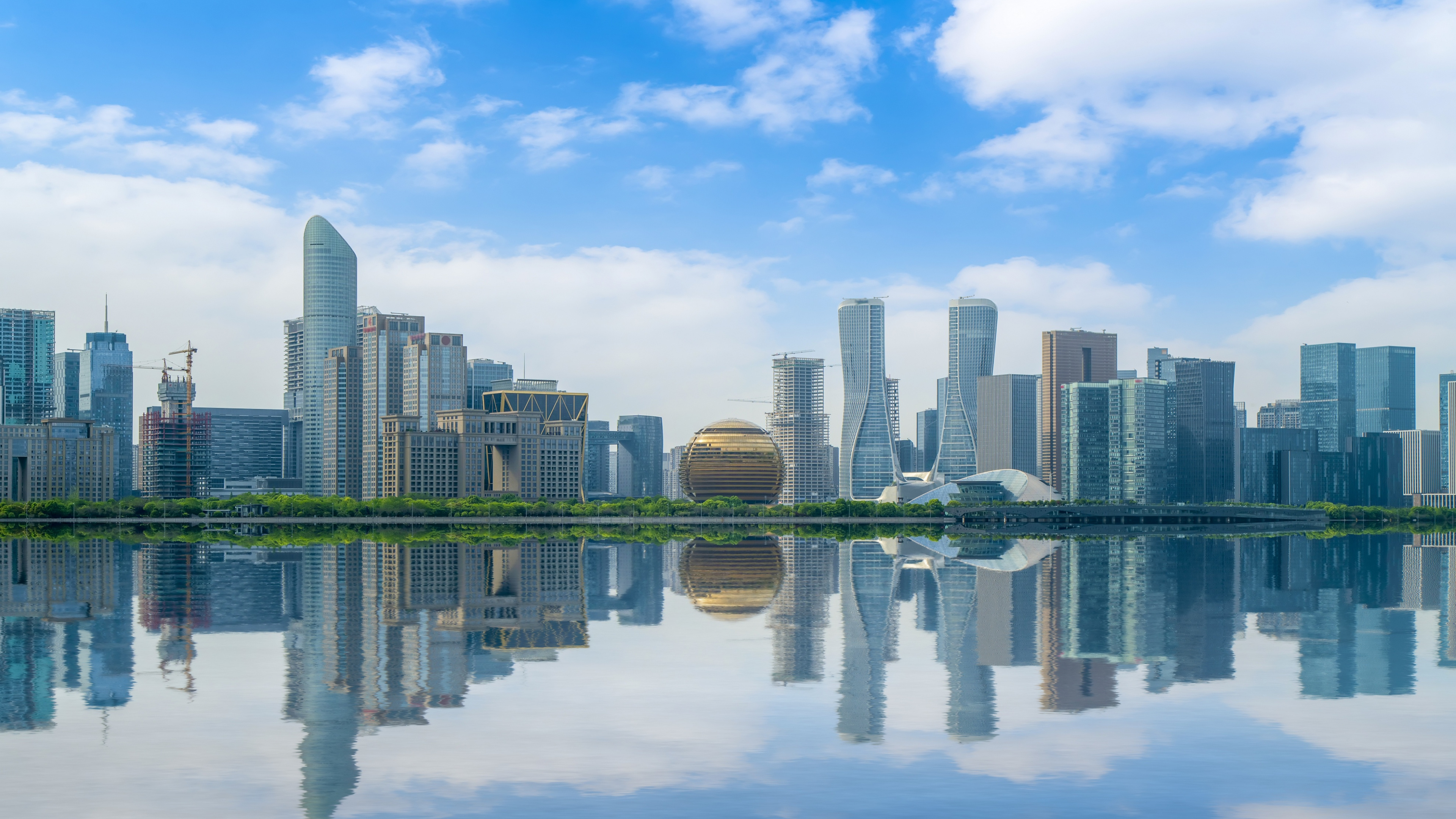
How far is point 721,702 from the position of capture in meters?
37.4

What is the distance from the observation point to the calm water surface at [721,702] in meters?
27.0

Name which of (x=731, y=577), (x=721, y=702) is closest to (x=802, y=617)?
(x=721, y=702)

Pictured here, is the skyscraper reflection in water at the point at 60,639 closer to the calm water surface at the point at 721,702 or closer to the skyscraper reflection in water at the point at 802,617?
the calm water surface at the point at 721,702

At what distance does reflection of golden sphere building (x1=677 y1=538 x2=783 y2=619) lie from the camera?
67062mm

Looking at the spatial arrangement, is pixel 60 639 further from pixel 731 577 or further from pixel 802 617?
pixel 731 577

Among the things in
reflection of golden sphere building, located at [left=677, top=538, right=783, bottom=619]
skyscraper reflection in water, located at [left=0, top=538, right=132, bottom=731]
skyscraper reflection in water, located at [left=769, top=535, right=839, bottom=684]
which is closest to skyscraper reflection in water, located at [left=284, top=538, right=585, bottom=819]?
skyscraper reflection in water, located at [left=0, top=538, right=132, bottom=731]

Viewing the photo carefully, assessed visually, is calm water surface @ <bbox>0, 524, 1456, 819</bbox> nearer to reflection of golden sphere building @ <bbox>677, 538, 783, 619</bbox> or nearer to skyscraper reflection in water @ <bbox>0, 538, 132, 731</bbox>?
skyscraper reflection in water @ <bbox>0, 538, 132, 731</bbox>

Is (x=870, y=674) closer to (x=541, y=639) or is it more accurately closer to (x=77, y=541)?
(x=541, y=639)

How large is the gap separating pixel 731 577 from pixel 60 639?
47.3m

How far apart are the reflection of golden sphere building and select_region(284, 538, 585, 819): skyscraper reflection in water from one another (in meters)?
6.25

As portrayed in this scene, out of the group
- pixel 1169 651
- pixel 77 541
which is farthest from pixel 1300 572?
pixel 77 541

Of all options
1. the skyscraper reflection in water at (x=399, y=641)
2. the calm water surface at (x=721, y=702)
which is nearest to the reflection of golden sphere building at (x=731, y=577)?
the calm water surface at (x=721, y=702)

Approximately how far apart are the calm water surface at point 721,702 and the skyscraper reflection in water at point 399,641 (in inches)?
7.7

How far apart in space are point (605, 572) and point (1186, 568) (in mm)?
46185
